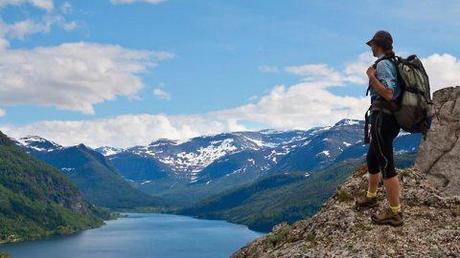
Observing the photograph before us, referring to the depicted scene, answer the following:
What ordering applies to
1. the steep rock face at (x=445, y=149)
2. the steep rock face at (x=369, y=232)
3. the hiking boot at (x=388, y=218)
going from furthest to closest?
the steep rock face at (x=445, y=149), the hiking boot at (x=388, y=218), the steep rock face at (x=369, y=232)

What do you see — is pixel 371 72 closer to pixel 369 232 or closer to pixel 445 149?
pixel 369 232

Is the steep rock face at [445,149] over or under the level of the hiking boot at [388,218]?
over

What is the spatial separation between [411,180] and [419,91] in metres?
5.62

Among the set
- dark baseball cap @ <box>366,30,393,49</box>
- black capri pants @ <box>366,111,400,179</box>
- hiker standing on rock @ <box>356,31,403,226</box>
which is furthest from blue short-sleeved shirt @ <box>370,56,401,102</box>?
black capri pants @ <box>366,111,400,179</box>

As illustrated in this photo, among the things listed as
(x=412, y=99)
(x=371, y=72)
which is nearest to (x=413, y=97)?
(x=412, y=99)

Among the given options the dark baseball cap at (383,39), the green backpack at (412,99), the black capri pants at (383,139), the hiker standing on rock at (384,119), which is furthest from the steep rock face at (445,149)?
the dark baseball cap at (383,39)

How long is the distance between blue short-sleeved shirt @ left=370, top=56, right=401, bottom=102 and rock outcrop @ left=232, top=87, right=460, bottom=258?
350cm

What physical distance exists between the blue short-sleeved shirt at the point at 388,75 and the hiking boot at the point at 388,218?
317 centimetres

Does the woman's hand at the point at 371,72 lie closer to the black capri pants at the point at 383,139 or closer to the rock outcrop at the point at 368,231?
the black capri pants at the point at 383,139

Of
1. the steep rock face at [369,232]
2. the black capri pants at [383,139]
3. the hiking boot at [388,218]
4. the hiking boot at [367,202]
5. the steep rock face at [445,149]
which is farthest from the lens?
the steep rock face at [445,149]

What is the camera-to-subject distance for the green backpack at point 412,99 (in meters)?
12.6

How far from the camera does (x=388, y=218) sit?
1384cm

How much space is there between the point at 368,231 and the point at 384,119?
2.89 meters

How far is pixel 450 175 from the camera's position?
24938mm
